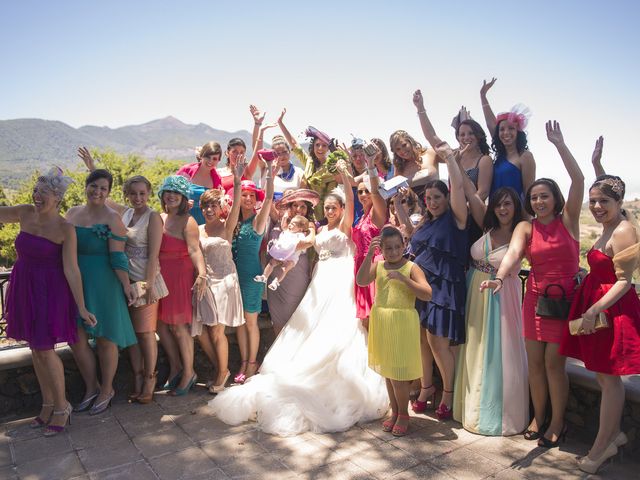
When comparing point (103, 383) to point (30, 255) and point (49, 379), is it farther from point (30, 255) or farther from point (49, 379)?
point (30, 255)

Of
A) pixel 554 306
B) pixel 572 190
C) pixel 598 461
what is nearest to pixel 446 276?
pixel 554 306

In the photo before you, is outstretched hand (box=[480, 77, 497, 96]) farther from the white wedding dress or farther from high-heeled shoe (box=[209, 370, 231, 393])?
high-heeled shoe (box=[209, 370, 231, 393])

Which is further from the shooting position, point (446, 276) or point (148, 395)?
point (148, 395)

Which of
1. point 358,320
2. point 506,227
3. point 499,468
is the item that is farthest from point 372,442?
point 506,227

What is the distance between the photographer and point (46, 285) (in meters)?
4.22

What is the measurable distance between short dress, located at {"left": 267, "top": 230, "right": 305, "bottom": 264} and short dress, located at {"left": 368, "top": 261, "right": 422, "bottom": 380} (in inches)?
46.1

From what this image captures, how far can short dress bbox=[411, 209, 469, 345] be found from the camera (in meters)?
4.34

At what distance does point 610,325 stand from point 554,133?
1465 mm

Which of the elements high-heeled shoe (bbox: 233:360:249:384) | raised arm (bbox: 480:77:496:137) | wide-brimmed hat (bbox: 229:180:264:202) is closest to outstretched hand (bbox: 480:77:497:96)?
raised arm (bbox: 480:77:496:137)

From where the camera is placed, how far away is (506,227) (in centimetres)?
421

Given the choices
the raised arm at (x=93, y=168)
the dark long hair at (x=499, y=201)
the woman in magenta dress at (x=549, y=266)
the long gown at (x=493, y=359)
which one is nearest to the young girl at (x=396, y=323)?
the long gown at (x=493, y=359)

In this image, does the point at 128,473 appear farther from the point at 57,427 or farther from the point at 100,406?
the point at 100,406

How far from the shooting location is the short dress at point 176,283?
4898 millimetres

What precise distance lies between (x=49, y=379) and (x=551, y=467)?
12.8 ft
